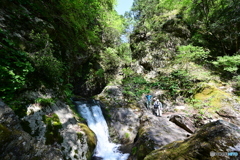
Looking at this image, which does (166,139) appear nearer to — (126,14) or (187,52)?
(187,52)

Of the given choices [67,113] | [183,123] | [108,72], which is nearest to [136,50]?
[108,72]

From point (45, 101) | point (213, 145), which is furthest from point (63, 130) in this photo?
point (213, 145)

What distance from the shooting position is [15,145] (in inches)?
99.9

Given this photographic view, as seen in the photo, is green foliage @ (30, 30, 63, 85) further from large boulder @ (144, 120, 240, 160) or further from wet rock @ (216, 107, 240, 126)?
wet rock @ (216, 107, 240, 126)

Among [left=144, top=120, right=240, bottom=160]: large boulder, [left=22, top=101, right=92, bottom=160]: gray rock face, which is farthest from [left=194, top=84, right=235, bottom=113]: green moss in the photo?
[left=22, top=101, right=92, bottom=160]: gray rock face

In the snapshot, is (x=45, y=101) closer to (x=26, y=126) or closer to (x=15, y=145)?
(x=26, y=126)

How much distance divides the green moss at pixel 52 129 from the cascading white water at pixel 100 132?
2.83 m

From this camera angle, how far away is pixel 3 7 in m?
5.27

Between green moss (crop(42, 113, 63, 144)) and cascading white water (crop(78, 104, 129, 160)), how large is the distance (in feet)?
9.28

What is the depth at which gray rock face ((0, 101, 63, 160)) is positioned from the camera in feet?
7.69

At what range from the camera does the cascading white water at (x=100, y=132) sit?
6.30 m

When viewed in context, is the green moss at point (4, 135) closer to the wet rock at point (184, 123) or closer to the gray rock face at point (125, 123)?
the gray rock face at point (125, 123)

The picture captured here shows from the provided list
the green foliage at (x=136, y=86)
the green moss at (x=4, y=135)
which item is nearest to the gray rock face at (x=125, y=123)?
the green foliage at (x=136, y=86)

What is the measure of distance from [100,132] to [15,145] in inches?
235
